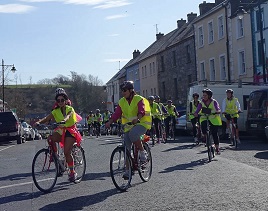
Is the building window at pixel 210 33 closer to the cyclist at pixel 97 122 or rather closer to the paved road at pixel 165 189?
the cyclist at pixel 97 122

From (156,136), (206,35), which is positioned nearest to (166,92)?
(206,35)

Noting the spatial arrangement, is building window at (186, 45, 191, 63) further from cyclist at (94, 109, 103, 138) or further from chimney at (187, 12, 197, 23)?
cyclist at (94, 109, 103, 138)

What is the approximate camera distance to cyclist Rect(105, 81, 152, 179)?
949 cm

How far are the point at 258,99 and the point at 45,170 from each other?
1120 centimetres

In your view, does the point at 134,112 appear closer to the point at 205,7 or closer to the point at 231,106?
the point at 231,106

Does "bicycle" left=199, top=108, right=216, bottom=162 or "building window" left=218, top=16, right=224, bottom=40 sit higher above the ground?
"building window" left=218, top=16, right=224, bottom=40

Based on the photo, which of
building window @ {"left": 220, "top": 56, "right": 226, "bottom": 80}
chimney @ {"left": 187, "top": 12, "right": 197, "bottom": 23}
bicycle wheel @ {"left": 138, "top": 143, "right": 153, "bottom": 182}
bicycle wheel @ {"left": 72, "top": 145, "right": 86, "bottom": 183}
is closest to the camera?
bicycle wheel @ {"left": 138, "top": 143, "right": 153, "bottom": 182}

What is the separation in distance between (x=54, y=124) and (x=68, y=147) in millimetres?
489

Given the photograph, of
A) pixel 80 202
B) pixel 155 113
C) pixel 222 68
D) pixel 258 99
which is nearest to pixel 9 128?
pixel 155 113

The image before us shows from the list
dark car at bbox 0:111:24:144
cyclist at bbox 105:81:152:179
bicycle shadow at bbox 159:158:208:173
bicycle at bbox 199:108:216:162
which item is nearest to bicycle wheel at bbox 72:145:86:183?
cyclist at bbox 105:81:152:179

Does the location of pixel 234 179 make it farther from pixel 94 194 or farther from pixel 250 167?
pixel 94 194

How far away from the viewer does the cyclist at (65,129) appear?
992cm

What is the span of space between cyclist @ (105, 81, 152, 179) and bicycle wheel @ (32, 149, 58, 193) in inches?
46.9

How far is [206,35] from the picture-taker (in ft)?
142
